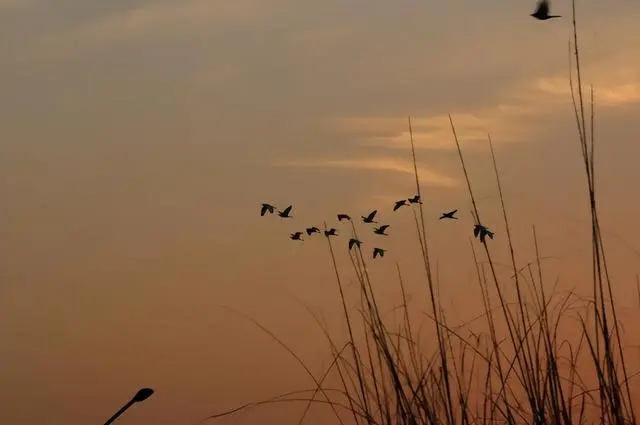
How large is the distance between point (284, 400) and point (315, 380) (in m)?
0.15

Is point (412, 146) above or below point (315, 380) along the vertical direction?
above

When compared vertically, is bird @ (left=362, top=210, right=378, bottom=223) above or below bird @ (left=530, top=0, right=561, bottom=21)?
below

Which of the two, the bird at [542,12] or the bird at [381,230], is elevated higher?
the bird at [542,12]

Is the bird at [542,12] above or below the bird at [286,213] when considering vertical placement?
above

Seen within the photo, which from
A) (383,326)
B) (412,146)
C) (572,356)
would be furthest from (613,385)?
(412,146)

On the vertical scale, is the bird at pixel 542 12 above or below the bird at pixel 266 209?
above

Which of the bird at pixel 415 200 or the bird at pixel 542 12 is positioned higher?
the bird at pixel 542 12

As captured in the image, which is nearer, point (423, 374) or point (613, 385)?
point (613, 385)

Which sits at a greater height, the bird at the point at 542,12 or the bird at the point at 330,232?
the bird at the point at 542,12

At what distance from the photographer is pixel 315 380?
391 centimetres

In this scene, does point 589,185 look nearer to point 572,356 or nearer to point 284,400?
point 572,356

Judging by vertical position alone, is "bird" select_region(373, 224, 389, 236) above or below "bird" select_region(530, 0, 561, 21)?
below

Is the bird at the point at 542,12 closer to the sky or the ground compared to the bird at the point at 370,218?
closer to the sky

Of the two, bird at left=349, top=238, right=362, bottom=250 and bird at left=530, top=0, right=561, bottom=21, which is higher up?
bird at left=530, top=0, right=561, bottom=21
